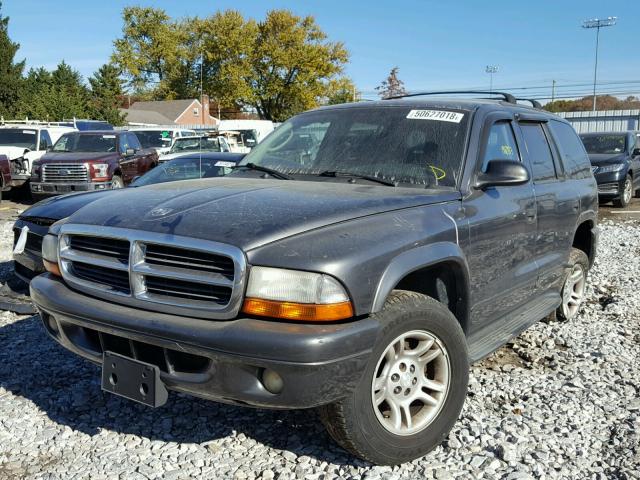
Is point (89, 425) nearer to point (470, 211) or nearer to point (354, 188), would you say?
point (354, 188)

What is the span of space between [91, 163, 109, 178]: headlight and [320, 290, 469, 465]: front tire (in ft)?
39.7

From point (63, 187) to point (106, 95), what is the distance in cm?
4153

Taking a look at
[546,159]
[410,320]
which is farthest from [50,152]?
[410,320]

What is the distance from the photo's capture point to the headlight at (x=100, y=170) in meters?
13.6

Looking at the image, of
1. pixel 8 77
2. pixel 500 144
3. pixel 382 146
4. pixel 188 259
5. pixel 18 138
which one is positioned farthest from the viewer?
pixel 8 77

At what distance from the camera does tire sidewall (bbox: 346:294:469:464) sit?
8.64ft

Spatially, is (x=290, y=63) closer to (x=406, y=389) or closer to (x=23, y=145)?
(x=23, y=145)

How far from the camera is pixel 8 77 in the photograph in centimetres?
4278

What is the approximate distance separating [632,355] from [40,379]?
14.1ft

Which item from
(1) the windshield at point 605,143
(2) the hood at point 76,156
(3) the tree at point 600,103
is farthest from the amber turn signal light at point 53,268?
(3) the tree at point 600,103

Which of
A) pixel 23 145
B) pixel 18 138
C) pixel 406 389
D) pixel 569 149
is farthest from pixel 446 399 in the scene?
pixel 18 138

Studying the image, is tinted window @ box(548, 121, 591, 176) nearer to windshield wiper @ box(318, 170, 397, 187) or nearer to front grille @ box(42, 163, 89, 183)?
windshield wiper @ box(318, 170, 397, 187)

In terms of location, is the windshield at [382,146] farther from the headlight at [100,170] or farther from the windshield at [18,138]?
the windshield at [18,138]

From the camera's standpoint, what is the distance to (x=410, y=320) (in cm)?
275
